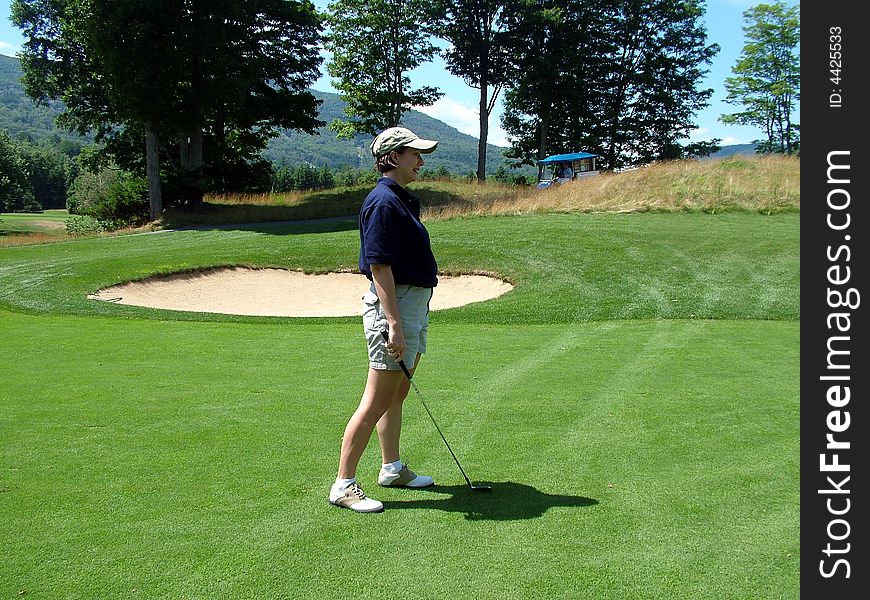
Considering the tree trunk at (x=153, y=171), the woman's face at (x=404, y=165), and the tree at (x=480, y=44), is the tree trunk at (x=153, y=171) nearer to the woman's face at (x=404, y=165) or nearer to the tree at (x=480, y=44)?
the tree at (x=480, y=44)

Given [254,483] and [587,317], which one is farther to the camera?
[587,317]

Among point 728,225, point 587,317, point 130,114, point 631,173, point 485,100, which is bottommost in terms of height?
point 587,317

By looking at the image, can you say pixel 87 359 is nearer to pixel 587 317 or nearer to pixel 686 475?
pixel 686 475

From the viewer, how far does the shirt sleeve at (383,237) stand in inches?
144

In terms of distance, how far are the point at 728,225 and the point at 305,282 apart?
12382mm

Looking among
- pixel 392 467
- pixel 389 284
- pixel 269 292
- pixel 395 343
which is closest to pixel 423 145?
pixel 389 284

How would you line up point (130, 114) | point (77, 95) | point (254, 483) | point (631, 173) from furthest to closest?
point (77, 95) < point (130, 114) < point (631, 173) < point (254, 483)

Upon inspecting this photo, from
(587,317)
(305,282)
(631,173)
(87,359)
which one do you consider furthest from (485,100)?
(87,359)

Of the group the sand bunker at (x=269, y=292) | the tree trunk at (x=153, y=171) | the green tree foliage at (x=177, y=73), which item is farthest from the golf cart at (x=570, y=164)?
the sand bunker at (x=269, y=292)

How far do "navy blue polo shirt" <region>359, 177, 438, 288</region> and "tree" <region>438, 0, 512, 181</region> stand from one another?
147 ft

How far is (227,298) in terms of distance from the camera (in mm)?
16641

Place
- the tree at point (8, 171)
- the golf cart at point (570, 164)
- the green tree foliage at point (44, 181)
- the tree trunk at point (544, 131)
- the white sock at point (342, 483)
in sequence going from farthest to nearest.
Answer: the green tree foliage at point (44, 181)
the tree at point (8, 171)
the tree trunk at point (544, 131)
the golf cart at point (570, 164)
the white sock at point (342, 483)

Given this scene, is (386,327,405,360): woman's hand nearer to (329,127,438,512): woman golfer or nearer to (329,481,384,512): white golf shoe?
(329,127,438,512): woman golfer

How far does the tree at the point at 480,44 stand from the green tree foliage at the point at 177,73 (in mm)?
10131
